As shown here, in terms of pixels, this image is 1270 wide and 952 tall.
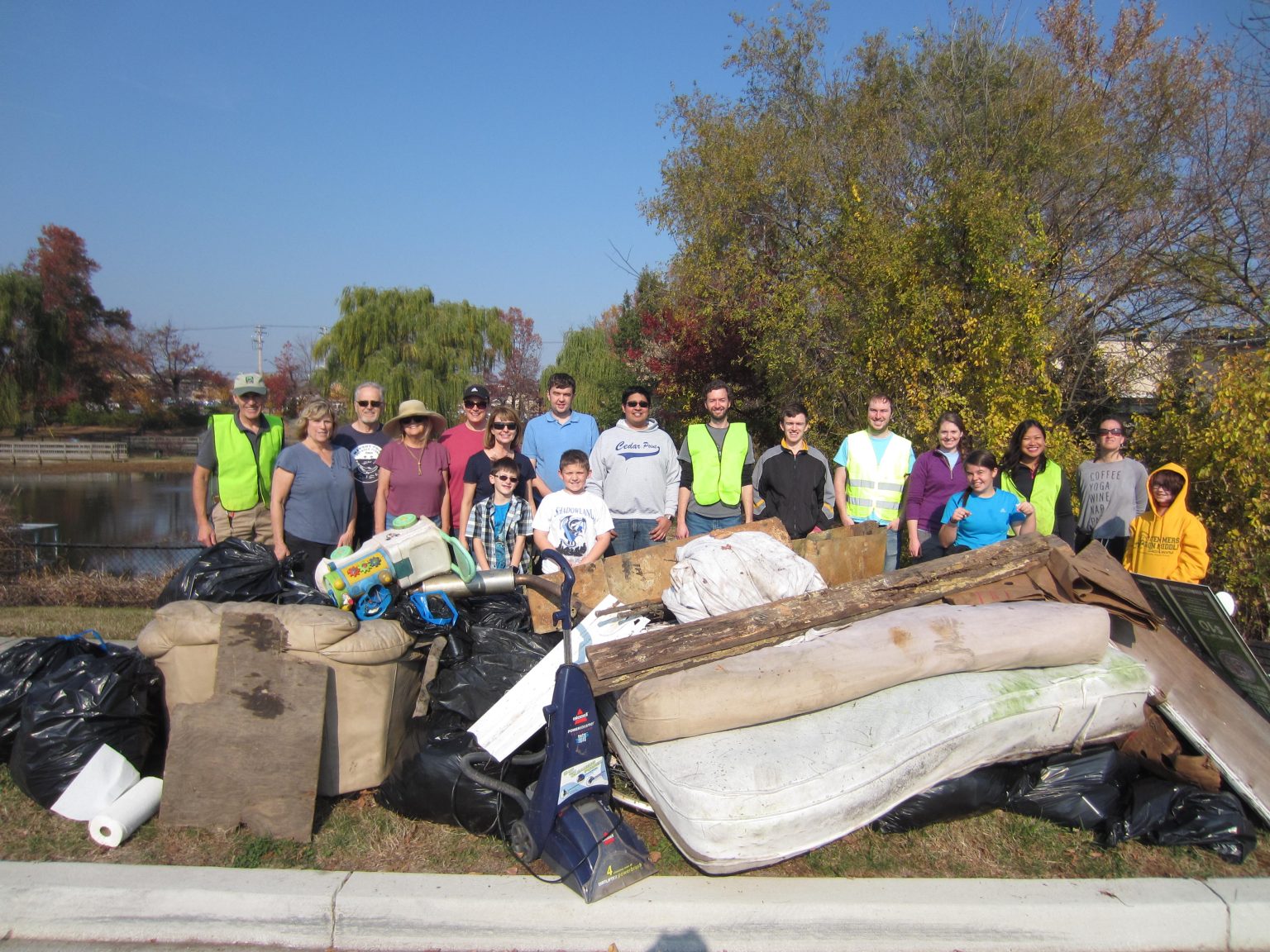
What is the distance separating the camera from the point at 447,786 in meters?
3.26

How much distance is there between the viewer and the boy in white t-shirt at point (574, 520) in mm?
4773

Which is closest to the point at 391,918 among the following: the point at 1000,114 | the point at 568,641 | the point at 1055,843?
the point at 568,641

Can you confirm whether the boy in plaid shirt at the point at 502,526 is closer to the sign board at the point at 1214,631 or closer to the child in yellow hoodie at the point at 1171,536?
the sign board at the point at 1214,631

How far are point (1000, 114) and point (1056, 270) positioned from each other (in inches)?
121

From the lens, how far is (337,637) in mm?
3438

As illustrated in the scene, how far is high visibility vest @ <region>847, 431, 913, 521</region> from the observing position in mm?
5770

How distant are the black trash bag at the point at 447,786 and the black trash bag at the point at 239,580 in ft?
3.63

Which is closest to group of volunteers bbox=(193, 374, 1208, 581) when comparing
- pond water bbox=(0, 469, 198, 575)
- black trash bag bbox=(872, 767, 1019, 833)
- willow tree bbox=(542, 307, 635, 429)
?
black trash bag bbox=(872, 767, 1019, 833)

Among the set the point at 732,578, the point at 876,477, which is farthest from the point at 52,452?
the point at 732,578

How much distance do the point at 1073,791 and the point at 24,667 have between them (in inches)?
186

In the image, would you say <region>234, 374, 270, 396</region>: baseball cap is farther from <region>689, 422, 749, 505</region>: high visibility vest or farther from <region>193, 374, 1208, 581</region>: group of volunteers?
<region>689, 422, 749, 505</region>: high visibility vest

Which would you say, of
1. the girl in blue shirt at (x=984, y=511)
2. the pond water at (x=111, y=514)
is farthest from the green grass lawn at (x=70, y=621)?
the girl in blue shirt at (x=984, y=511)

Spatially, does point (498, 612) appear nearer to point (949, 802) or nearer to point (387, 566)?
point (387, 566)

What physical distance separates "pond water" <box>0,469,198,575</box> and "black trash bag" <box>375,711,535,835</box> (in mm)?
6229
